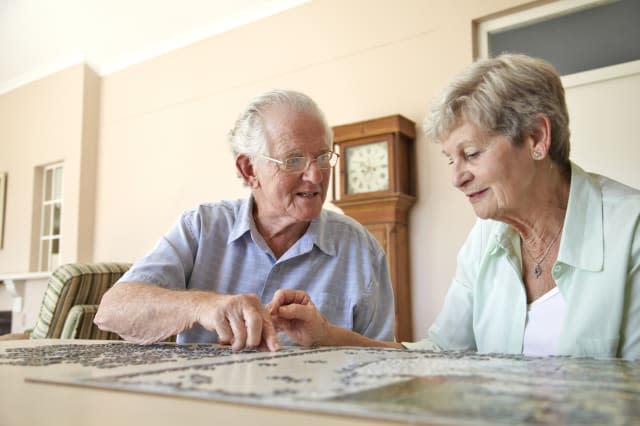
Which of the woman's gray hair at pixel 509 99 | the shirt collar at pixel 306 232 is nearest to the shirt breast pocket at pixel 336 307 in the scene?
the shirt collar at pixel 306 232

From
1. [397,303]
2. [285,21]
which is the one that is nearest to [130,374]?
[397,303]

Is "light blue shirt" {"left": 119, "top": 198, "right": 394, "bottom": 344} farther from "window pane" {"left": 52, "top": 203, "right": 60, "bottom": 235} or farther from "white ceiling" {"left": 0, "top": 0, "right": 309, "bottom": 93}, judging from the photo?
"window pane" {"left": 52, "top": 203, "right": 60, "bottom": 235}

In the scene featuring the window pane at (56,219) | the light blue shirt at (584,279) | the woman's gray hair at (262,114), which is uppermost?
the window pane at (56,219)

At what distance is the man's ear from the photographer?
192 cm

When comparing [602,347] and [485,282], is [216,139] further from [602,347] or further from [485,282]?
[602,347]

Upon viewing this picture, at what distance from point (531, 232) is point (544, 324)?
0.79 feet

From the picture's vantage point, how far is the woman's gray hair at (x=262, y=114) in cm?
183

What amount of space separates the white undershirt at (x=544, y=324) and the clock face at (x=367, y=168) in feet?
7.88

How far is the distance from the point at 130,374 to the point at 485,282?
3.43 ft

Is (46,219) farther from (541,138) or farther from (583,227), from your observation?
(583,227)

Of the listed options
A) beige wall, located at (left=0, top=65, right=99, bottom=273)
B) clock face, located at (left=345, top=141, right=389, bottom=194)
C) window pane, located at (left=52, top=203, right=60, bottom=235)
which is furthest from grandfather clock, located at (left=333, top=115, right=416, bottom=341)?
window pane, located at (left=52, top=203, right=60, bottom=235)

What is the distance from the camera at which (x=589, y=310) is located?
129 cm

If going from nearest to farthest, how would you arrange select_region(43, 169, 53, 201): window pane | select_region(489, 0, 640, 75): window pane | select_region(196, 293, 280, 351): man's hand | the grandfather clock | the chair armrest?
select_region(196, 293, 280, 351): man's hand
the chair armrest
select_region(489, 0, 640, 75): window pane
the grandfather clock
select_region(43, 169, 53, 201): window pane

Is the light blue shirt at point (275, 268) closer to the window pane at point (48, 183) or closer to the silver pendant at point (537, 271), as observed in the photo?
the silver pendant at point (537, 271)
